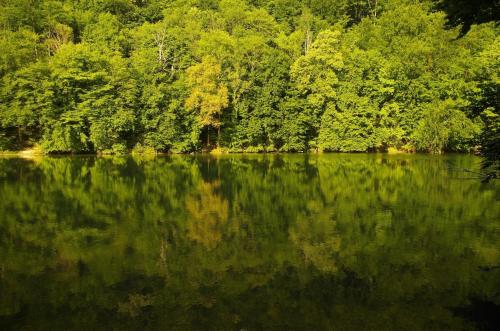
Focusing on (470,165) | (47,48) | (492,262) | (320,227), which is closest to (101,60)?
(47,48)

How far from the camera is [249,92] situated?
185 feet

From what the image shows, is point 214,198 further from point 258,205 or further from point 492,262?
point 492,262

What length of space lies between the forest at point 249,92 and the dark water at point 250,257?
26260 mm

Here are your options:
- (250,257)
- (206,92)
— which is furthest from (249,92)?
(250,257)

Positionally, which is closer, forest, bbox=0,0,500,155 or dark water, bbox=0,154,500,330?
dark water, bbox=0,154,500,330

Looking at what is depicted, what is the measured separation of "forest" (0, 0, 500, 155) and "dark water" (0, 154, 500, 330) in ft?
86.2

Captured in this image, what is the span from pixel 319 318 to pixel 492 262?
6.30 meters

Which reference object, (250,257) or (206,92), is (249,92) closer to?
(206,92)

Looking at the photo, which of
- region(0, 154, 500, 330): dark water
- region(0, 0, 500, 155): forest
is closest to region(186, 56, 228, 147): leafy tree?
region(0, 0, 500, 155): forest

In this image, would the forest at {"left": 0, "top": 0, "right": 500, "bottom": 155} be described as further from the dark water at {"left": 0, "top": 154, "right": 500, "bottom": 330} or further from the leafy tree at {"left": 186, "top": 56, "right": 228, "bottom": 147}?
the dark water at {"left": 0, "top": 154, "right": 500, "bottom": 330}

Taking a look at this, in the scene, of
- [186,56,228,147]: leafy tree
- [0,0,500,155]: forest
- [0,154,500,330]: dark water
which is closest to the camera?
[0,154,500,330]: dark water

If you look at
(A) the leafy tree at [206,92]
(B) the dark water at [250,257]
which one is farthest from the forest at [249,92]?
(B) the dark water at [250,257]

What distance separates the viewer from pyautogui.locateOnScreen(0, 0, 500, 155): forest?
50.7 metres

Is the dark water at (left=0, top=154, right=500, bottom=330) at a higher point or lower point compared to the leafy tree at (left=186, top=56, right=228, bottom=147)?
lower
